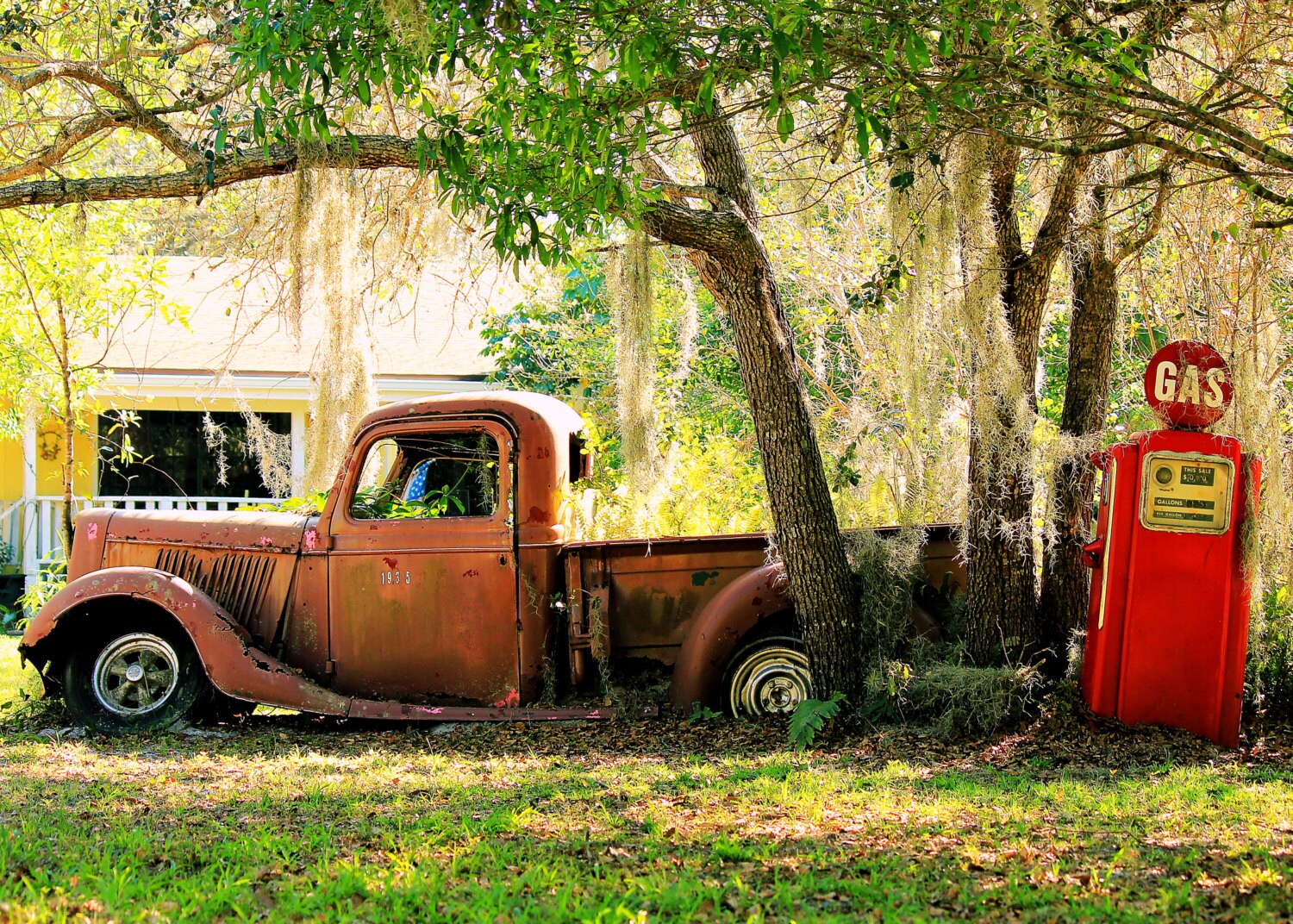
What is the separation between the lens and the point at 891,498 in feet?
22.5

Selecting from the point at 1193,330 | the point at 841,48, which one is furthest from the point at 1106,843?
the point at 1193,330

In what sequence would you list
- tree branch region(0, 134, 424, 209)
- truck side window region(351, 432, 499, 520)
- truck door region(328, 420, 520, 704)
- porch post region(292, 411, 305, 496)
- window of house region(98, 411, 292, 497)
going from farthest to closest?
1. window of house region(98, 411, 292, 497)
2. porch post region(292, 411, 305, 496)
3. truck side window region(351, 432, 499, 520)
4. truck door region(328, 420, 520, 704)
5. tree branch region(0, 134, 424, 209)

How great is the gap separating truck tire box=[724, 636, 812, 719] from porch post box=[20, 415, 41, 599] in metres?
Answer: 9.33

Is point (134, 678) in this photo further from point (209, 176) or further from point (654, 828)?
point (654, 828)

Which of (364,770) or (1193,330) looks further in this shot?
(1193,330)

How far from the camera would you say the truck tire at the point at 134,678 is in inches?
246

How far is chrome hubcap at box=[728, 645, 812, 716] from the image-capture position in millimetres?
6047

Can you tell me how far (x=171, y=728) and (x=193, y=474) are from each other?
891 cm

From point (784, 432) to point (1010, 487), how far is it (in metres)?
1.16

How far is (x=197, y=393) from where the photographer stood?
39.6ft

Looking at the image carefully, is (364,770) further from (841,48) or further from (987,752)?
(841,48)

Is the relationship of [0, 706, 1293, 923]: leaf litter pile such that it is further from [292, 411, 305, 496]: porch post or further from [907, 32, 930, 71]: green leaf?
[292, 411, 305, 496]: porch post

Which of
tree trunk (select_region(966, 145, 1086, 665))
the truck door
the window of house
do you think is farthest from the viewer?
the window of house

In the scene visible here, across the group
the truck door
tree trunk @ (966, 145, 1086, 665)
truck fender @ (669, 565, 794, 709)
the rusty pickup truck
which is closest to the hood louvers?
the rusty pickup truck
